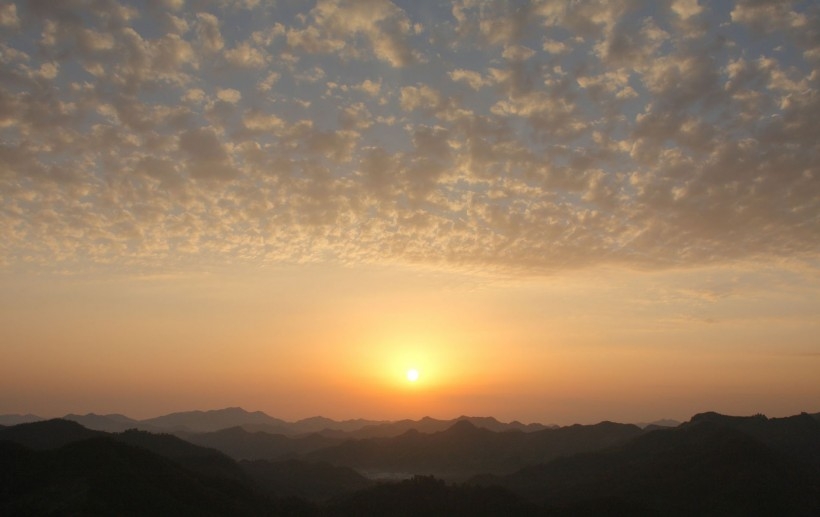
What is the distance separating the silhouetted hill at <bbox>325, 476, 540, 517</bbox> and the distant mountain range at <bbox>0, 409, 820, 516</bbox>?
147 millimetres

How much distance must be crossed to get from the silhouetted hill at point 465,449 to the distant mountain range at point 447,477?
87 cm

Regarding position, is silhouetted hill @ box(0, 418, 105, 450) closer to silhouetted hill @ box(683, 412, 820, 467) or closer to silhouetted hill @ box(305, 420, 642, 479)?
silhouetted hill @ box(305, 420, 642, 479)

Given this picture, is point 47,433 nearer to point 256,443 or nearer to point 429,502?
point 256,443

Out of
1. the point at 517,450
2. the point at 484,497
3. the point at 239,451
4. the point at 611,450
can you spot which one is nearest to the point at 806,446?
the point at 611,450

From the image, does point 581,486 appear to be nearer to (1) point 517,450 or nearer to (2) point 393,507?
(2) point 393,507

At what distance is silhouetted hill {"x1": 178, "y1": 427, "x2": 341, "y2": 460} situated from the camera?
144750 millimetres

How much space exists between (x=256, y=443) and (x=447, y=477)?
7482 centimetres

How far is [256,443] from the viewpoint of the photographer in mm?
153250

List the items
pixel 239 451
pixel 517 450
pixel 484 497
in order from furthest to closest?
1. pixel 239 451
2. pixel 517 450
3. pixel 484 497

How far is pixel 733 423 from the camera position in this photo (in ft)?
322

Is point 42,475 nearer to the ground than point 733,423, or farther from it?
nearer to the ground

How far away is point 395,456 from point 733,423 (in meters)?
69.3

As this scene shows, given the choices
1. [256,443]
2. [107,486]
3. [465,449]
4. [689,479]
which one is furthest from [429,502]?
[256,443]

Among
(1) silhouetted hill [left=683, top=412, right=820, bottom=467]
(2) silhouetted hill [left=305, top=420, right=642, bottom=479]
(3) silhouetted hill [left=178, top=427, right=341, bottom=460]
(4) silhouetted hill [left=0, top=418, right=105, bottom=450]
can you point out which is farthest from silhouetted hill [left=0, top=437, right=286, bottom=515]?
(3) silhouetted hill [left=178, top=427, right=341, bottom=460]
